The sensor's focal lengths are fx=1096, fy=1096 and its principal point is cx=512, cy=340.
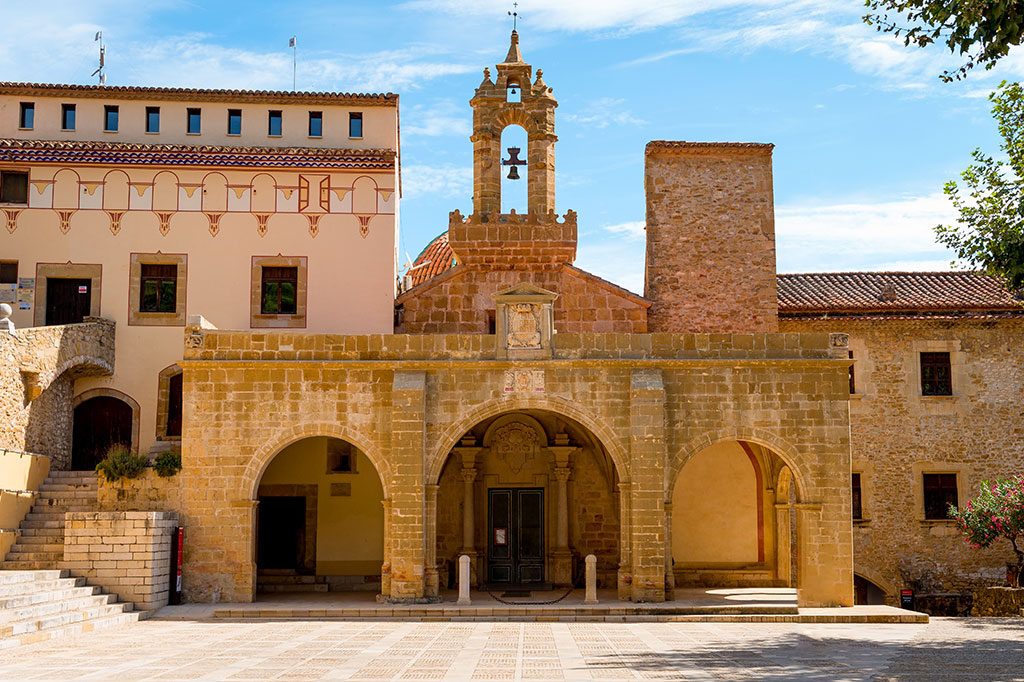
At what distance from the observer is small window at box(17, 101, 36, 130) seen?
26312 millimetres

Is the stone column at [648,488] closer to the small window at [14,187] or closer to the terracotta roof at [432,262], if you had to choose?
the terracotta roof at [432,262]

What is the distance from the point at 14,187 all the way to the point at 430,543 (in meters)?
13.3

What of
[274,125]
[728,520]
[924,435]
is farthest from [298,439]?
[924,435]

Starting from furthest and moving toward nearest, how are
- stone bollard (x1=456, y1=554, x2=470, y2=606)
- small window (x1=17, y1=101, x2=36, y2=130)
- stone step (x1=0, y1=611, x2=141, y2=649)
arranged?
small window (x1=17, y1=101, x2=36, y2=130) < stone bollard (x1=456, y1=554, x2=470, y2=606) < stone step (x1=0, y1=611, x2=141, y2=649)

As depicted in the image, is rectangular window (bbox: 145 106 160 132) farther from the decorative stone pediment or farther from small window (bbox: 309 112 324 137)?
the decorative stone pediment

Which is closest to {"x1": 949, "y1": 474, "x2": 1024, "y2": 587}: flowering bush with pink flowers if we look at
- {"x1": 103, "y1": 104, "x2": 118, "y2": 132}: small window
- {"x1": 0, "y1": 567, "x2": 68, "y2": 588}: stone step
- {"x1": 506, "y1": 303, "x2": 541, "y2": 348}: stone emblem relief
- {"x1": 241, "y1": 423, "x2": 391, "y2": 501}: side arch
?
{"x1": 506, "y1": 303, "x2": 541, "y2": 348}: stone emblem relief

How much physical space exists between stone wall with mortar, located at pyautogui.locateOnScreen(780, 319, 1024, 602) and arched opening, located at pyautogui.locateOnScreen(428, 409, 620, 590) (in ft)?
23.5

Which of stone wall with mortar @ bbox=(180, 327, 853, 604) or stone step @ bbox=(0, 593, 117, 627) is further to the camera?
stone wall with mortar @ bbox=(180, 327, 853, 604)

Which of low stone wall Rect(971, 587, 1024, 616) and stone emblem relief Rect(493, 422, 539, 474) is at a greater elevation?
stone emblem relief Rect(493, 422, 539, 474)

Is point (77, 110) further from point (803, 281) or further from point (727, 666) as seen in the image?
point (727, 666)

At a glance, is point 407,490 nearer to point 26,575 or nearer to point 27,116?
point 26,575

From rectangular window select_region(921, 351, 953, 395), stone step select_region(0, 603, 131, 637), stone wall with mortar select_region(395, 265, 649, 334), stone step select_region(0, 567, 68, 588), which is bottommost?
stone step select_region(0, 603, 131, 637)

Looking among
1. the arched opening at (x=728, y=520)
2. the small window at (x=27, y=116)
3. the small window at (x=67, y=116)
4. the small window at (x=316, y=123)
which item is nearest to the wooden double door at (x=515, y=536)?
the arched opening at (x=728, y=520)

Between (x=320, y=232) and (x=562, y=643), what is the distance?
1343 cm
